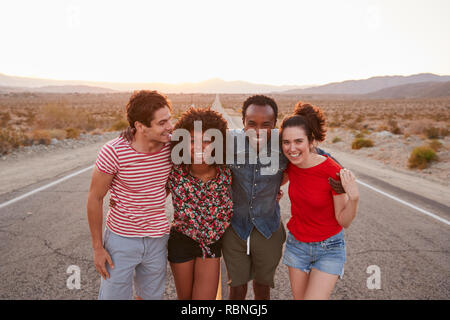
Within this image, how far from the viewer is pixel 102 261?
2.19 meters

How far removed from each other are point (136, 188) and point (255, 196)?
0.97m

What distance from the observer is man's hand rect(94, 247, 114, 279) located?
7.16 ft

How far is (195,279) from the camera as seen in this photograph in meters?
2.49

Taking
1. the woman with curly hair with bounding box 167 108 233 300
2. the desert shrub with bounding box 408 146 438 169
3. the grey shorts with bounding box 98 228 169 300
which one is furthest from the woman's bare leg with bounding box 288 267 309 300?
the desert shrub with bounding box 408 146 438 169

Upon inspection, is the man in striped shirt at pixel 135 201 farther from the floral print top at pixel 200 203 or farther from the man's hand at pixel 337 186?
the man's hand at pixel 337 186

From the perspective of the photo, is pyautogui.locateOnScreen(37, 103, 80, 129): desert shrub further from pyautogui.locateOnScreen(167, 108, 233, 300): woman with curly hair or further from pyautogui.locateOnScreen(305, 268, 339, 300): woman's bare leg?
pyautogui.locateOnScreen(305, 268, 339, 300): woman's bare leg

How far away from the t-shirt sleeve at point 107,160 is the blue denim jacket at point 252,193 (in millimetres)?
908

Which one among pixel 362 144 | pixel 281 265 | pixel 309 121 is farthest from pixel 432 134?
pixel 309 121

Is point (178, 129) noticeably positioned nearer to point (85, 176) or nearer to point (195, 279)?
point (195, 279)

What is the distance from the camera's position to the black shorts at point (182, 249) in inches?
95.1

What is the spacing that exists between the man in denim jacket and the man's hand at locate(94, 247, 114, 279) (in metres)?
0.94

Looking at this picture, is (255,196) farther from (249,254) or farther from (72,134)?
(72,134)
